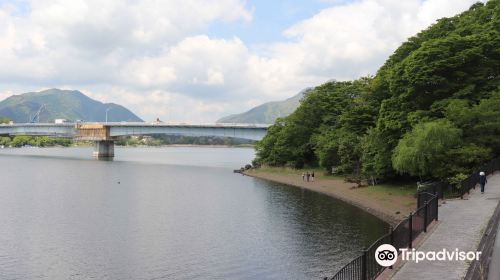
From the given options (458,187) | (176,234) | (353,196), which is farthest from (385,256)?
(353,196)

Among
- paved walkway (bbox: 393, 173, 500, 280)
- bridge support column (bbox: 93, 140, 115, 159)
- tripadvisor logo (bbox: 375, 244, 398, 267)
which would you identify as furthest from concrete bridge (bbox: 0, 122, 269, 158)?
tripadvisor logo (bbox: 375, 244, 398, 267)

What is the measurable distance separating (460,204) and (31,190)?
52834mm

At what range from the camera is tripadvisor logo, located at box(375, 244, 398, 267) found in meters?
18.8

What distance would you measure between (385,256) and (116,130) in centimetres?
13681

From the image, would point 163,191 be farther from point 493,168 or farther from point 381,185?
point 493,168

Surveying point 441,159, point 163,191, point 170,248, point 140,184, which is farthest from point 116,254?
point 140,184

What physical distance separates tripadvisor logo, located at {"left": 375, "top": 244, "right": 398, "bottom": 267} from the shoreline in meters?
20.9

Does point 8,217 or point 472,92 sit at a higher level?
point 472,92

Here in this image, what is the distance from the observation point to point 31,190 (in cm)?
6231

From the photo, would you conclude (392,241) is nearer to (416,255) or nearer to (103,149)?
(416,255)

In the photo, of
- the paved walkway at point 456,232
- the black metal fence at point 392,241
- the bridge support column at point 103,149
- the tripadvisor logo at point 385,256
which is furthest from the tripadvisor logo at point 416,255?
the bridge support column at point 103,149

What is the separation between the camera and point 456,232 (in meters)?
24.1

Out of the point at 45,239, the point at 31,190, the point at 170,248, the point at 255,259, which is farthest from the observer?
the point at 31,190

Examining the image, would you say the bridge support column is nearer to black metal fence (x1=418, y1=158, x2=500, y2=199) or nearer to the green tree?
the green tree
